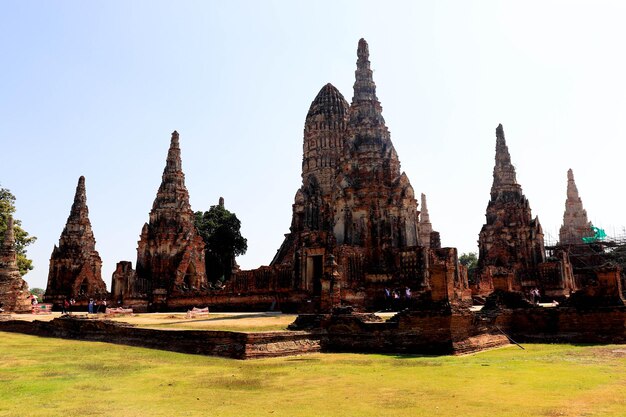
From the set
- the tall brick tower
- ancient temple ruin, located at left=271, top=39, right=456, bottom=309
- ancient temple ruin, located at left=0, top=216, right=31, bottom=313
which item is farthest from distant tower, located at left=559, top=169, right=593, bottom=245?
ancient temple ruin, located at left=0, top=216, right=31, bottom=313

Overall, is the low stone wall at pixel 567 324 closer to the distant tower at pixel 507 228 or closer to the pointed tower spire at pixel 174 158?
the distant tower at pixel 507 228

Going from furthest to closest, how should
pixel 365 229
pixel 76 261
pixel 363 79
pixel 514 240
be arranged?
pixel 76 261, pixel 514 240, pixel 363 79, pixel 365 229

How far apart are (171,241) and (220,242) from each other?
15582mm

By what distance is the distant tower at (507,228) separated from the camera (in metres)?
38.2

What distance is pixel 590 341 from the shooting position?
1472cm

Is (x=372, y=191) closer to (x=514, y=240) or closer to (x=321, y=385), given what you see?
(x=514, y=240)

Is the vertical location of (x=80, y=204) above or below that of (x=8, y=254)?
above

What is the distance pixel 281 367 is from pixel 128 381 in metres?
2.92

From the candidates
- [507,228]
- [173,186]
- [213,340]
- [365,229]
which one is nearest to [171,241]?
[173,186]

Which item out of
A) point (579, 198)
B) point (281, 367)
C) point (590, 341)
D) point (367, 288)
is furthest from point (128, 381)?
point (579, 198)

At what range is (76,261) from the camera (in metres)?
43.8

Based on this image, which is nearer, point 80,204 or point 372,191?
point 372,191

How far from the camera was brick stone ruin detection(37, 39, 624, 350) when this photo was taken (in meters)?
15.4

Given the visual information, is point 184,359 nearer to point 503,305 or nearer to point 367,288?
point 503,305
